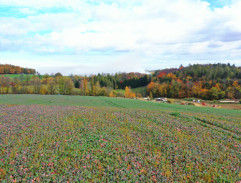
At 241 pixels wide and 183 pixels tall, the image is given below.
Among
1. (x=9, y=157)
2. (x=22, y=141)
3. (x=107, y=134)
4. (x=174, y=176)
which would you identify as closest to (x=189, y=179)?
(x=174, y=176)

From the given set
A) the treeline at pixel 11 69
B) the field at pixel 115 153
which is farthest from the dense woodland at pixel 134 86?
the field at pixel 115 153

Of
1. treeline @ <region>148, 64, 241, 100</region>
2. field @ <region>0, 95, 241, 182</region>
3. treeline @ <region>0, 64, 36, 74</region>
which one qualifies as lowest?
field @ <region>0, 95, 241, 182</region>

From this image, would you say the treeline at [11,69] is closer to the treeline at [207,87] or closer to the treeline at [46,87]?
the treeline at [46,87]

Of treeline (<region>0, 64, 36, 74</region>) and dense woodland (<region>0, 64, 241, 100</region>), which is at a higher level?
treeline (<region>0, 64, 36, 74</region>)

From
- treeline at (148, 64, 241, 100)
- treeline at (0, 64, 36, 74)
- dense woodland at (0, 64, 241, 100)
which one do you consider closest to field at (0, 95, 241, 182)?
dense woodland at (0, 64, 241, 100)

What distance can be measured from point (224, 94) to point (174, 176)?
132820mm

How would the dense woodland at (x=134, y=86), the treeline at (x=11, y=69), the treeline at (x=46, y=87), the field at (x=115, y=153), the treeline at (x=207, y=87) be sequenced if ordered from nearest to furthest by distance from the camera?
the field at (x=115, y=153) → the treeline at (x=46, y=87) → the dense woodland at (x=134, y=86) → the treeline at (x=207, y=87) → the treeline at (x=11, y=69)

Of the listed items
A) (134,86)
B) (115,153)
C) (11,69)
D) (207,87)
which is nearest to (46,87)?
(11,69)

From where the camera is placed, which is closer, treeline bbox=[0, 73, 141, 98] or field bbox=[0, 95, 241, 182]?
field bbox=[0, 95, 241, 182]

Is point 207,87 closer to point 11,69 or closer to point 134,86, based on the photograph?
point 134,86

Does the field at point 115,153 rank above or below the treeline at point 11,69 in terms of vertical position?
below

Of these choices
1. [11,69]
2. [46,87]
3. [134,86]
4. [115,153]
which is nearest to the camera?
[115,153]

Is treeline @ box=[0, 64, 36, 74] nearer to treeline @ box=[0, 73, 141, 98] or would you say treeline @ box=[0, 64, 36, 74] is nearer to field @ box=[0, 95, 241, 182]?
treeline @ box=[0, 73, 141, 98]

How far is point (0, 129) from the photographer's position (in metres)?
13.9
